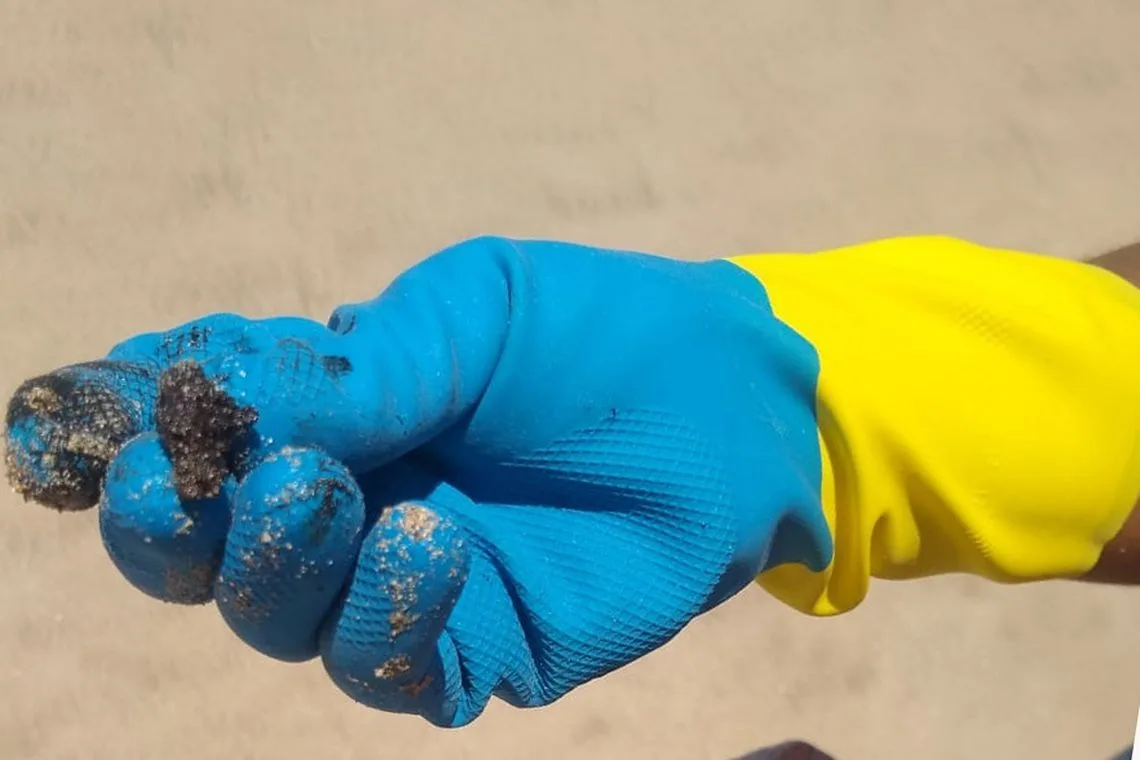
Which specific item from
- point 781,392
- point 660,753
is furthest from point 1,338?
point 781,392

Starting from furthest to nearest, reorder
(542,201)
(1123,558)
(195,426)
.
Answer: (542,201) < (1123,558) < (195,426)

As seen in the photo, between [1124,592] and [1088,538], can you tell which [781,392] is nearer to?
[1088,538]

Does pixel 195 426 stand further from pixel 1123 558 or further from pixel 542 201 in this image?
pixel 542 201

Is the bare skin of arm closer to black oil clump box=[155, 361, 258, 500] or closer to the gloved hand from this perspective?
the gloved hand

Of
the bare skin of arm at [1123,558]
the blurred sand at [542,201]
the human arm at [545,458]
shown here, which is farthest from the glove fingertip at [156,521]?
the blurred sand at [542,201]

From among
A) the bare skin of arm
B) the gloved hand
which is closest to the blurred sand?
the bare skin of arm

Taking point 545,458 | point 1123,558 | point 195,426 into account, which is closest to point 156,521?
point 195,426

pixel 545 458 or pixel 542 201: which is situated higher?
pixel 545 458
